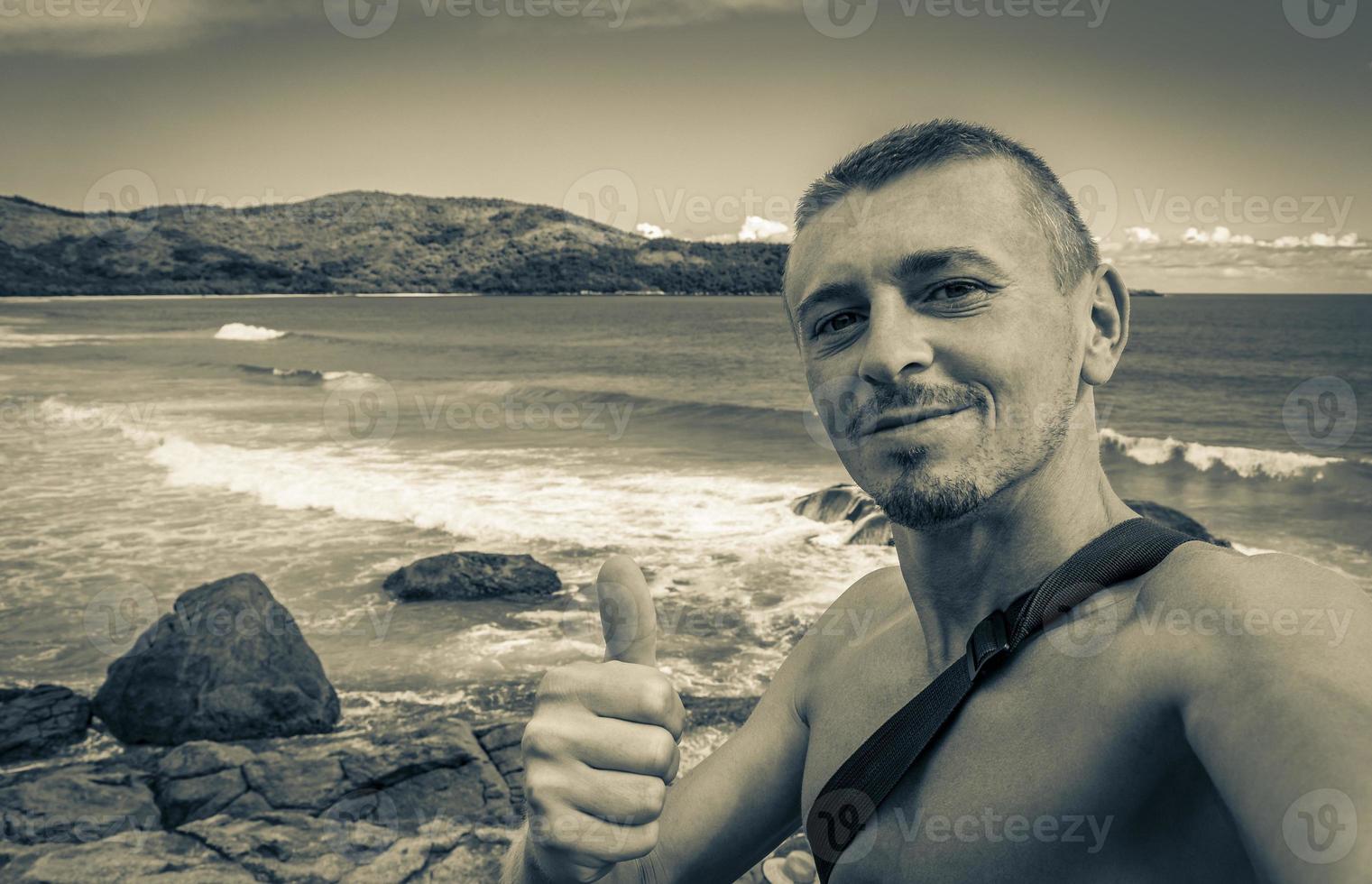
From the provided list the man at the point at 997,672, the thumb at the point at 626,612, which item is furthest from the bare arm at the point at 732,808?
the thumb at the point at 626,612

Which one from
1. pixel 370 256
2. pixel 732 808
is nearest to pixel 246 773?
pixel 732 808

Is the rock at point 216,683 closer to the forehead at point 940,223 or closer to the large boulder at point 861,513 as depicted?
the forehead at point 940,223

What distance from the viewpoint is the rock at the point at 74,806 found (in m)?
4.94

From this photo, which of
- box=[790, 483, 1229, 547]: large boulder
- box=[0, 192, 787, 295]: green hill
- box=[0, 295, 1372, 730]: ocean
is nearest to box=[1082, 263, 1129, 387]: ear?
box=[0, 295, 1372, 730]: ocean

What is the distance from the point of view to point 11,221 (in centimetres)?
11025

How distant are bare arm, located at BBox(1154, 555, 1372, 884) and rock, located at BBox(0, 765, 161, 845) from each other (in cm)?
529

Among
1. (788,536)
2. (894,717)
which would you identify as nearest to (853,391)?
(894,717)

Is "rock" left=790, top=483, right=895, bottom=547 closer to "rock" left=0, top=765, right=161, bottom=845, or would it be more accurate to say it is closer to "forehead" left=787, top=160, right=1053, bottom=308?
"rock" left=0, top=765, right=161, bottom=845

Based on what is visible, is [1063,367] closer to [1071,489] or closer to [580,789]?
[1071,489]

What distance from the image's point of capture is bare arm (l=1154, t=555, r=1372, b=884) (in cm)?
122

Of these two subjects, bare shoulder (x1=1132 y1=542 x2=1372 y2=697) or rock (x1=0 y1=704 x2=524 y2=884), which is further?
rock (x1=0 y1=704 x2=524 y2=884)

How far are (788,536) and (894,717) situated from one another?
11636 mm

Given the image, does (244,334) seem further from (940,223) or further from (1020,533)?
(1020,533)

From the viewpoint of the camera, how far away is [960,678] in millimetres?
1858
